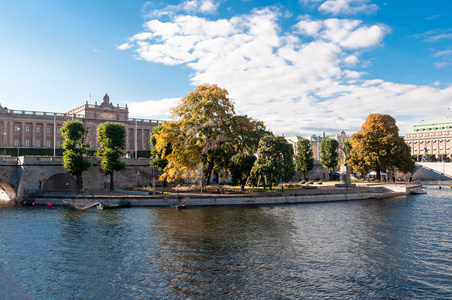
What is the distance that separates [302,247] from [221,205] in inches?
1013

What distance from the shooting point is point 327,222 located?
39438 mm

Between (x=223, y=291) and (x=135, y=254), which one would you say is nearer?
(x=223, y=291)

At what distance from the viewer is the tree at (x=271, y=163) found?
5700 cm

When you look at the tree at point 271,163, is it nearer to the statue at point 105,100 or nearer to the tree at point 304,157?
the tree at point 304,157

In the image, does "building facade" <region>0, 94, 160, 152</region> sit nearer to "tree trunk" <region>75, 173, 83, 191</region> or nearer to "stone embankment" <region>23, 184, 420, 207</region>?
"tree trunk" <region>75, 173, 83, 191</region>

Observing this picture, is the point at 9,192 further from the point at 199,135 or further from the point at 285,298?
the point at 285,298

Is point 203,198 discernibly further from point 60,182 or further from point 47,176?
point 60,182

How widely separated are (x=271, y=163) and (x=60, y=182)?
42725 millimetres

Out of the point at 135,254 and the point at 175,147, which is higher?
the point at 175,147

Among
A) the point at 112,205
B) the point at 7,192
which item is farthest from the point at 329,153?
the point at 7,192

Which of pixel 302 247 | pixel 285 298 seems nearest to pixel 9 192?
pixel 302 247

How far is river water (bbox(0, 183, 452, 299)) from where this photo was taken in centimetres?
2009

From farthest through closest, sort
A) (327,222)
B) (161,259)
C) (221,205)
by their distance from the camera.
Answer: (221,205)
(327,222)
(161,259)

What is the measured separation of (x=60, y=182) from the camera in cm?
6969
